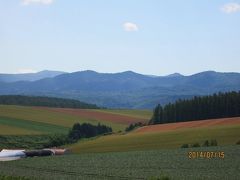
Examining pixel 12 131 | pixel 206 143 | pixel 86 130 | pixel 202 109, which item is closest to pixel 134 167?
pixel 206 143

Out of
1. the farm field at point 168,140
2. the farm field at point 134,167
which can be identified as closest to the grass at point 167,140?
the farm field at point 168,140

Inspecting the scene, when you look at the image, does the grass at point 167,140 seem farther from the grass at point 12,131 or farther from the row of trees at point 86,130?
the row of trees at point 86,130

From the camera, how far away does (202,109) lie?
110688 mm

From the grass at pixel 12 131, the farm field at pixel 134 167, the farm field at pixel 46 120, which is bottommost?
the farm field at pixel 134 167

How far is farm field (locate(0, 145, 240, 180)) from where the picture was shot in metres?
35.2

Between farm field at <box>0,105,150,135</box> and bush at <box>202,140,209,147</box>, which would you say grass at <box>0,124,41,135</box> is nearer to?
farm field at <box>0,105,150,135</box>

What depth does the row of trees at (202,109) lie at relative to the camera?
108 m

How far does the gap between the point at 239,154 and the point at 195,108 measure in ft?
224

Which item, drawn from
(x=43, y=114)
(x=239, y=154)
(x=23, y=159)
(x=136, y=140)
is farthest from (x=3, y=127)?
(x=239, y=154)

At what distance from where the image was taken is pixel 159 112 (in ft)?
384

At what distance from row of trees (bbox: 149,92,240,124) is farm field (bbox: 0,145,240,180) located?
59.9m

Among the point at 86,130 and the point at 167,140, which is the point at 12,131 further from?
the point at 167,140
